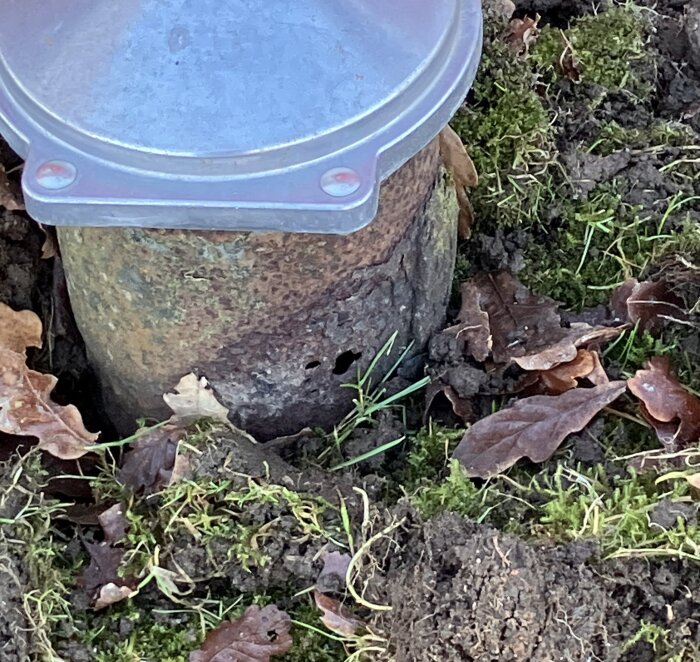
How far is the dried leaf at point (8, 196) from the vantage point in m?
2.10

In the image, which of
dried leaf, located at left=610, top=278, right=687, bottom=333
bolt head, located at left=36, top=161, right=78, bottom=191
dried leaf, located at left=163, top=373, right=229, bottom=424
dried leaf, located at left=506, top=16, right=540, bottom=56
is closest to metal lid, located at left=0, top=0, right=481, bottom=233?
bolt head, located at left=36, top=161, right=78, bottom=191

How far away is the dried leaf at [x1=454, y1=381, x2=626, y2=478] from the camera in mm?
1826

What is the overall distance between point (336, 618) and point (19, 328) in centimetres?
88

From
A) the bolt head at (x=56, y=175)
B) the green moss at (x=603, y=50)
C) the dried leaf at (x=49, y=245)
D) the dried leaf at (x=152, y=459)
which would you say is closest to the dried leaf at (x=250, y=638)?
the dried leaf at (x=152, y=459)

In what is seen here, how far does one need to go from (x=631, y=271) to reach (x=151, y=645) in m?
1.25

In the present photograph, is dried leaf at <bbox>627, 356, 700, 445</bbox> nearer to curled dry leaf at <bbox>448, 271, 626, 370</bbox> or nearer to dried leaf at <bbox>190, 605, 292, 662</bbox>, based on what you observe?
curled dry leaf at <bbox>448, 271, 626, 370</bbox>

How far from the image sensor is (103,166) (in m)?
1.44

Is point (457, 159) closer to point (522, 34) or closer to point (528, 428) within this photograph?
point (522, 34)

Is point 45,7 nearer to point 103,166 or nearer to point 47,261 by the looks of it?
point 103,166

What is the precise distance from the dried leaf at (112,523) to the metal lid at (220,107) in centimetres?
61

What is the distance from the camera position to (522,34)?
2418mm

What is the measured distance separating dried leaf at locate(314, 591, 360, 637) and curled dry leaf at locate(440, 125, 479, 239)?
927 millimetres

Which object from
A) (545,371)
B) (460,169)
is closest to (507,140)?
(460,169)

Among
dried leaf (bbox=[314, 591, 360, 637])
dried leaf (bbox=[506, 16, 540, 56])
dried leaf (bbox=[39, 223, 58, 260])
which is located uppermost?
dried leaf (bbox=[506, 16, 540, 56])
